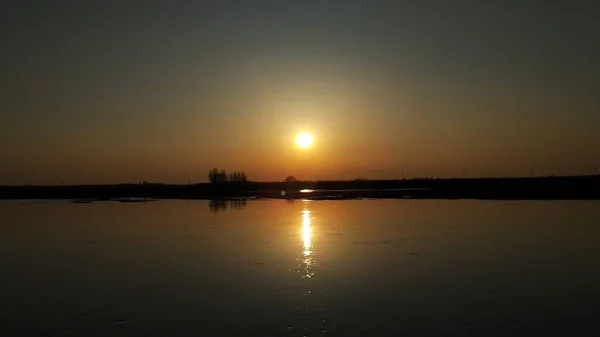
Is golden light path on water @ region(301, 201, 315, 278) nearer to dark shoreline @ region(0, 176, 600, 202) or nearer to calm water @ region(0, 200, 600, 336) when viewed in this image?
calm water @ region(0, 200, 600, 336)

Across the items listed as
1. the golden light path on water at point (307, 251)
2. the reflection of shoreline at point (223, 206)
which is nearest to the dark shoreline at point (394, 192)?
the reflection of shoreline at point (223, 206)

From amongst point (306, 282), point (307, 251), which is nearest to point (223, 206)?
point (307, 251)

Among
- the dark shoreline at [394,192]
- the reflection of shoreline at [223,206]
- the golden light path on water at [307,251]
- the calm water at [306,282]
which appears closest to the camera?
the calm water at [306,282]

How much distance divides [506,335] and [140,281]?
928 cm

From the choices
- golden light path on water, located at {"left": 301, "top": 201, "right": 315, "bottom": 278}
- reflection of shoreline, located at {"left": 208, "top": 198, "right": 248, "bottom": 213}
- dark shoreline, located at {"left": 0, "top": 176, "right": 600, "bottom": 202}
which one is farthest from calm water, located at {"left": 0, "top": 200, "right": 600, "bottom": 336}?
dark shoreline, located at {"left": 0, "top": 176, "right": 600, "bottom": 202}

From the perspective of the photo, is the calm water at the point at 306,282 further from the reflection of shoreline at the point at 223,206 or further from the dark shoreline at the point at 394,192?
the dark shoreline at the point at 394,192

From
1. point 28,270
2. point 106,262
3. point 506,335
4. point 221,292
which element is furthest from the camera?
point 106,262

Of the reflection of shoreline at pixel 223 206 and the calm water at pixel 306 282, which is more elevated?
the reflection of shoreline at pixel 223 206

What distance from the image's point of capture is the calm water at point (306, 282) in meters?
10.7

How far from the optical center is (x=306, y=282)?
14.4 m

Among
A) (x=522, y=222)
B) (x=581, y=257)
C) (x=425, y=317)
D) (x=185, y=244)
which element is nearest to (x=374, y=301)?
(x=425, y=317)

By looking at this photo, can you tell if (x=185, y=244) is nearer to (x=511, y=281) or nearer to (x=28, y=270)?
(x=28, y=270)

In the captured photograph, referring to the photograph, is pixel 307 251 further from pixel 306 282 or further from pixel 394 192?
pixel 394 192

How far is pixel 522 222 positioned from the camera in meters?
29.7
